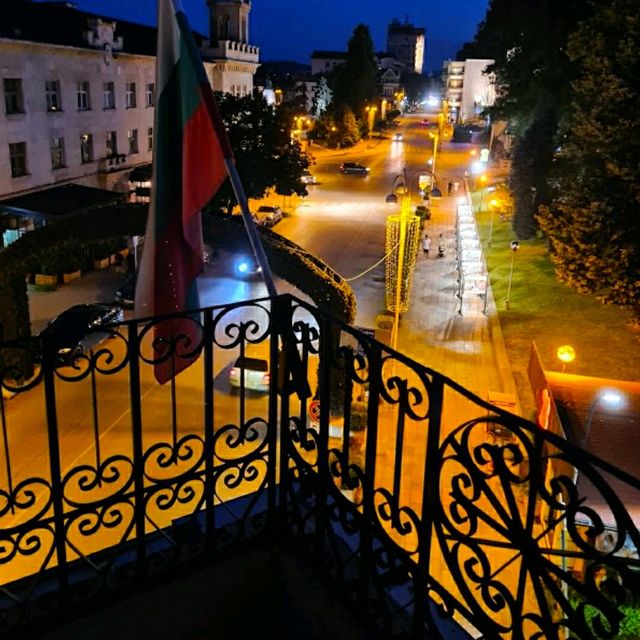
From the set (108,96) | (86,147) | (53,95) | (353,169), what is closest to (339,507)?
(53,95)

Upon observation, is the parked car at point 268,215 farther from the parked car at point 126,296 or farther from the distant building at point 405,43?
the distant building at point 405,43

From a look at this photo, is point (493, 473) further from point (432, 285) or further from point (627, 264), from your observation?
point (432, 285)

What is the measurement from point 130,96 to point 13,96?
885 centimetres

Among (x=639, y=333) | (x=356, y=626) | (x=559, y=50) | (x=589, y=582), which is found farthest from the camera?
(x=559, y=50)

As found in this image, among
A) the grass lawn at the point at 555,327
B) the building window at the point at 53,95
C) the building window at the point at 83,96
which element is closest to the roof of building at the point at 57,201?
the building window at the point at 53,95

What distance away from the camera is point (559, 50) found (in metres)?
26.3

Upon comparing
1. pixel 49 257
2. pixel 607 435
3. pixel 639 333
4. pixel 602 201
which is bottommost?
pixel 639 333

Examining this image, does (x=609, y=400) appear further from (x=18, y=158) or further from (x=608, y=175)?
(x=18, y=158)

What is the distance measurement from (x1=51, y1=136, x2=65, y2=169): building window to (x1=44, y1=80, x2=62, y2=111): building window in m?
1.18

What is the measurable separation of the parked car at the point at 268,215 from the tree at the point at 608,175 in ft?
70.1

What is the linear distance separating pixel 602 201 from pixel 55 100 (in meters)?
20.8

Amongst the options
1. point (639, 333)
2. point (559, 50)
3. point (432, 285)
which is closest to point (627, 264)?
point (639, 333)

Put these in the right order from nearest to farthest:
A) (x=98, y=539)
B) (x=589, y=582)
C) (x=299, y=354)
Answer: (x=589, y=582)
(x=299, y=354)
(x=98, y=539)

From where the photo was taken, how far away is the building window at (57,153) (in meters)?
27.2
